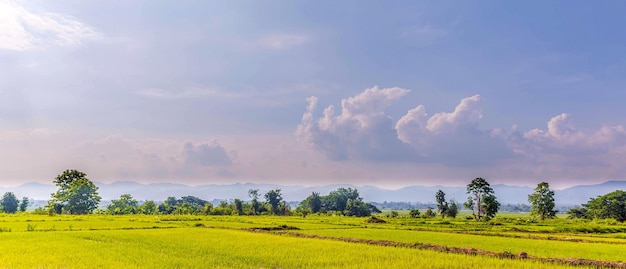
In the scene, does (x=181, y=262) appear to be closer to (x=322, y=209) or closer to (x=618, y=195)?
(x=618, y=195)

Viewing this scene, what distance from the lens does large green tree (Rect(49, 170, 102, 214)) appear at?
6919 cm

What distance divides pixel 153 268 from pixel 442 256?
31.9 feet

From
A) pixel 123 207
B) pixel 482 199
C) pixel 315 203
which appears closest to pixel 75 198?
pixel 123 207

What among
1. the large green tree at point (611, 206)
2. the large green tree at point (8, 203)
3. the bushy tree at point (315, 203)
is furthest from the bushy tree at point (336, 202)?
the large green tree at point (8, 203)

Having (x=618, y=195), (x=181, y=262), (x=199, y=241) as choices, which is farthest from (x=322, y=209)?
(x=181, y=262)

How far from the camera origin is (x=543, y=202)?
64.8m

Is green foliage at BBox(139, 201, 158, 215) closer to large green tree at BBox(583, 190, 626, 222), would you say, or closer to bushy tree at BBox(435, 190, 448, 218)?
bushy tree at BBox(435, 190, 448, 218)

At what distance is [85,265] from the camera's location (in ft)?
42.5

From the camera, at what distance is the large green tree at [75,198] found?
69188 mm

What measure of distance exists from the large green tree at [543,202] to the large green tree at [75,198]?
2642 inches

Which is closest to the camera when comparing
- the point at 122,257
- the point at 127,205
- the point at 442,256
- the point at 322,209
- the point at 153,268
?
the point at 153,268

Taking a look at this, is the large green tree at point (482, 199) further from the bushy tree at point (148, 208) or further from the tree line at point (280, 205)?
the bushy tree at point (148, 208)

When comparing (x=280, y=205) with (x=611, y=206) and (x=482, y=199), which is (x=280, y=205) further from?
(x=611, y=206)

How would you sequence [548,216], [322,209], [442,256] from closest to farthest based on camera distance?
[442,256]
[548,216]
[322,209]
